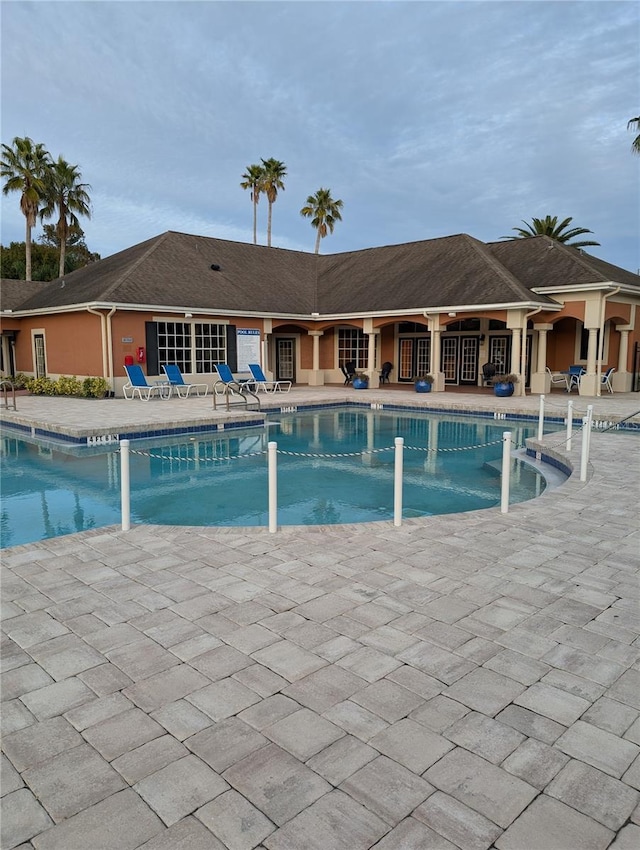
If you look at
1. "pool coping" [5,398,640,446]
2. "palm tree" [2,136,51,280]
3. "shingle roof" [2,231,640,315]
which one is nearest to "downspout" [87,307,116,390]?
"shingle roof" [2,231,640,315]

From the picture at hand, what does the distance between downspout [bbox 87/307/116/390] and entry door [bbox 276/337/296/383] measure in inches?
311

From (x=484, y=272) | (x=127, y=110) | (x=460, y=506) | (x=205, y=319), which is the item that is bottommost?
(x=460, y=506)

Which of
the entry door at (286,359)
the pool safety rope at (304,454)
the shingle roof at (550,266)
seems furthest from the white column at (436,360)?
the pool safety rope at (304,454)

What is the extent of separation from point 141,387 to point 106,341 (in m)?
1.74

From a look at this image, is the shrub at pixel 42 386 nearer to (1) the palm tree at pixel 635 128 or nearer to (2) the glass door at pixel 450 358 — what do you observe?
(2) the glass door at pixel 450 358

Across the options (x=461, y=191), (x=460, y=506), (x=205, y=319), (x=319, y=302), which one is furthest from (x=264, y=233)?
(x=460, y=506)

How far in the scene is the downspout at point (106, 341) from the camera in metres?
17.3

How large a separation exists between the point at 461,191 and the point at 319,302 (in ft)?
52.0

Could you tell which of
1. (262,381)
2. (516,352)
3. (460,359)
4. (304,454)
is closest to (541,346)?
(516,352)

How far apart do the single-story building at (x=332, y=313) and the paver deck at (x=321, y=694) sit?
1423cm

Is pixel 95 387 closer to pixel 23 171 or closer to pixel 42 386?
pixel 42 386

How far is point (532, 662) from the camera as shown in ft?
10.4

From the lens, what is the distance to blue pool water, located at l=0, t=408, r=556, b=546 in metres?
7.25

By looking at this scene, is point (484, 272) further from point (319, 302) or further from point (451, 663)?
point (451, 663)
